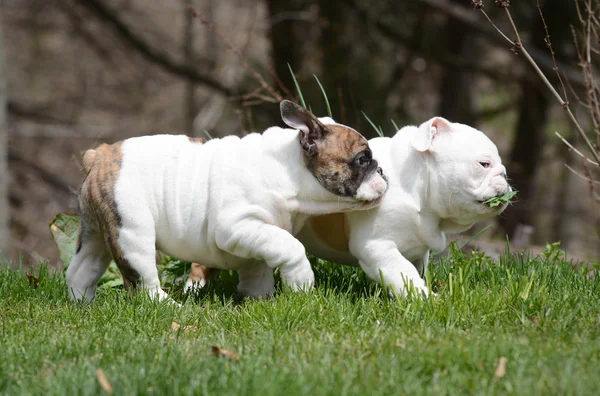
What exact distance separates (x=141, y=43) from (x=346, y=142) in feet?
21.9

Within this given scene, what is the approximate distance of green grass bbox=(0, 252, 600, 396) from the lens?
2895mm

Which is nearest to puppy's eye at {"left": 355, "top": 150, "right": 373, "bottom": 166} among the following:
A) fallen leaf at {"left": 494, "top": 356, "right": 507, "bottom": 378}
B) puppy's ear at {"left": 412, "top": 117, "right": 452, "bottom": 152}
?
puppy's ear at {"left": 412, "top": 117, "right": 452, "bottom": 152}

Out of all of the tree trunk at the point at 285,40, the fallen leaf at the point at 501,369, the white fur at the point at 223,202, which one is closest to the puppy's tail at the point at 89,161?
the white fur at the point at 223,202

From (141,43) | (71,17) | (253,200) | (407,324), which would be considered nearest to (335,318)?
(407,324)

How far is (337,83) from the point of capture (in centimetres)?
905

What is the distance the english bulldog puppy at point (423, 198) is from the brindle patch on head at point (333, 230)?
83mm

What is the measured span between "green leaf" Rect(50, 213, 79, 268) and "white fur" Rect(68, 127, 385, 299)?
44.9 inches

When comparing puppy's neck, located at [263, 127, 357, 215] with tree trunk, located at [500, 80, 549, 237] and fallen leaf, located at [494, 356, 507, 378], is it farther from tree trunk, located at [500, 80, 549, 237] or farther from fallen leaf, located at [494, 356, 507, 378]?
tree trunk, located at [500, 80, 549, 237]

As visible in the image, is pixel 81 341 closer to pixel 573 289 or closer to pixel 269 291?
pixel 269 291

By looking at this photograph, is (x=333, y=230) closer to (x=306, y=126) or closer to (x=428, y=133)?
(x=306, y=126)

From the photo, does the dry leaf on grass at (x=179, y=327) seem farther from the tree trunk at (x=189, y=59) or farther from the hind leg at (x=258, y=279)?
the tree trunk at (x=189, y=59)

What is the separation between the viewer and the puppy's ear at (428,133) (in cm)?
414

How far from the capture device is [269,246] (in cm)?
412

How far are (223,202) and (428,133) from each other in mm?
1139
